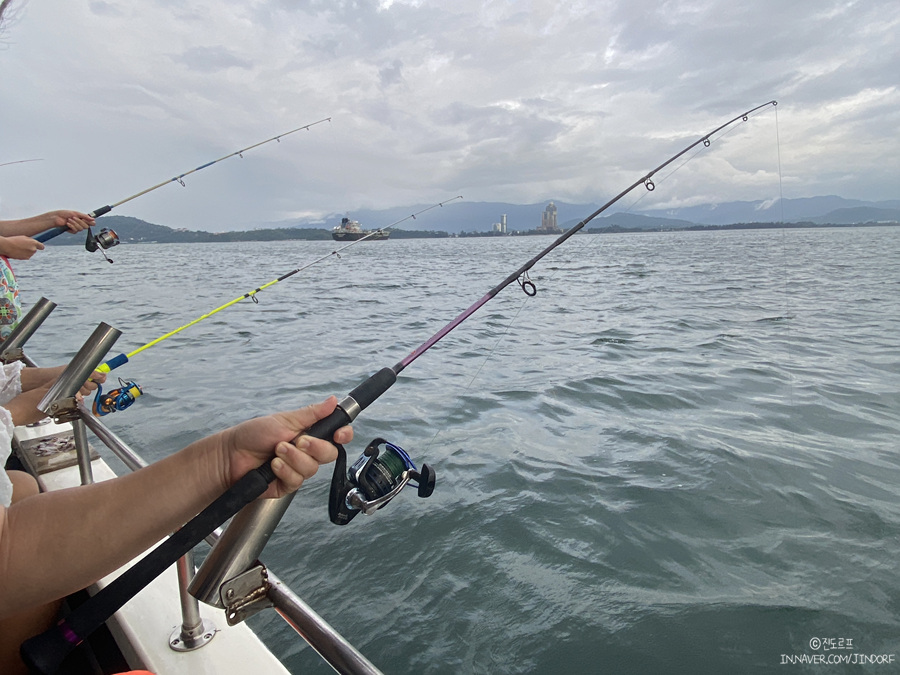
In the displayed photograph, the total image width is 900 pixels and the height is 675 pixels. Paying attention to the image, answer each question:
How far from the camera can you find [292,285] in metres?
18.8

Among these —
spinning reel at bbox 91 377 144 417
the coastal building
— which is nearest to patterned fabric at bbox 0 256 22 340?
spinning reel at bbox 91 377 144 417

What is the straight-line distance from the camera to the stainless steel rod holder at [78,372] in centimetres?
205

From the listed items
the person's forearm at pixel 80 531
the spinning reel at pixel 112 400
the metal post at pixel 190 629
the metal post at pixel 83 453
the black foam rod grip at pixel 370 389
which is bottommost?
the metal post at pixel 190 629

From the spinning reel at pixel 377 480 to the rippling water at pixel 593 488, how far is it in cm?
126

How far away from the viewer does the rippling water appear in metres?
2.64

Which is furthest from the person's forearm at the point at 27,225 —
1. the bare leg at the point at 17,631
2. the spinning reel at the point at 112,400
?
the bare leg at the point at 17,631

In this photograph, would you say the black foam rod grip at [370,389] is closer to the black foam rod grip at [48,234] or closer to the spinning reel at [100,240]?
the black foam rod grip at [48,234]

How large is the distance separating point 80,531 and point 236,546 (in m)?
0.26

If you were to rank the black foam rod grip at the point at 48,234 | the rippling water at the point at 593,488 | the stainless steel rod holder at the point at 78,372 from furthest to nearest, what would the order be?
the black foam rod grip at the point at 48,234, the rippling water at the point at 593,488, the stainless steel rod holder at the point at 78,372

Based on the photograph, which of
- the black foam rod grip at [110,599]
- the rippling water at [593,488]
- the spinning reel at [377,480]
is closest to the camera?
the black foam rod grip at [110,599]

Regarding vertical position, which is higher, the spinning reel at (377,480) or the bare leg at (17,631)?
the spinning reel at (377,480)

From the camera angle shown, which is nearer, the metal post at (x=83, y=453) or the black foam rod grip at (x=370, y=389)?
the black foam rod grip at (x=370, y=389)

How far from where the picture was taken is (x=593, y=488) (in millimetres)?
3889

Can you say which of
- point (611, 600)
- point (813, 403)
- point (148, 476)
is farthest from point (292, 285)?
point (148, 476)
